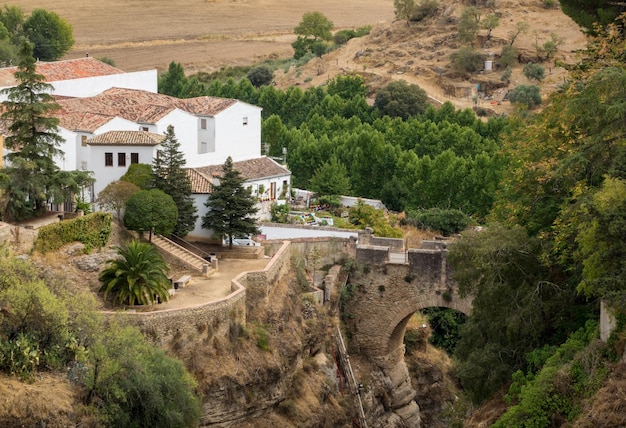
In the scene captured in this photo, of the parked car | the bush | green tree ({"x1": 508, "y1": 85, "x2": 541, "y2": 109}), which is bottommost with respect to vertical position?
the bush

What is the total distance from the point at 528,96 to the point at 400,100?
26.9 feet

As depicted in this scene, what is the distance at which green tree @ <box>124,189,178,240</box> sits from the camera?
1651 inches

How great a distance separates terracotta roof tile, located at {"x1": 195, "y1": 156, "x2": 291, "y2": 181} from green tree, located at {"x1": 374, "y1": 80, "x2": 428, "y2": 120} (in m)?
27.8

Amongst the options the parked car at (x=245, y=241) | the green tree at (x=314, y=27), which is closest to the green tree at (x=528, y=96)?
the green tree at (x=314, y=27)

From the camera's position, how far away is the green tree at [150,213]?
4194 centimetres

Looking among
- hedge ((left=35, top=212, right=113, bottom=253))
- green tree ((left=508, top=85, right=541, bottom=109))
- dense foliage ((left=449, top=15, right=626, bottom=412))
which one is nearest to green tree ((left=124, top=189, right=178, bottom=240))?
hedge ((left=35, top=212, right=113, bottom=253))

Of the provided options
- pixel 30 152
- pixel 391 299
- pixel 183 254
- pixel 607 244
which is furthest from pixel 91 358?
pixel 391 299

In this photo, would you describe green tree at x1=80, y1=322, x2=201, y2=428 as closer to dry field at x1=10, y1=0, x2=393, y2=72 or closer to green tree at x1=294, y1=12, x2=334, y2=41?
dry field at x1=10, y1=0, x2=393, y2=72

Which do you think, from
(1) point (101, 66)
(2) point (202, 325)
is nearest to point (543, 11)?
(1) point (101, 66)

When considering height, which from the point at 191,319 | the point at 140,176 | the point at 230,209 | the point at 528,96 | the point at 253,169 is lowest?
the point at 528,96

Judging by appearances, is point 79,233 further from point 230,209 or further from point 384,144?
point 384,144

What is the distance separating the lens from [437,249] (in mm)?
47469

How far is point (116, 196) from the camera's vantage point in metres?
42.8

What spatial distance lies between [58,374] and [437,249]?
61.8ft
